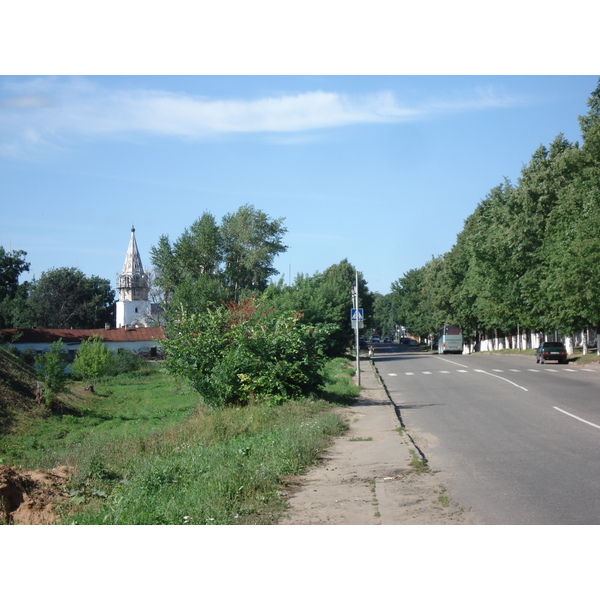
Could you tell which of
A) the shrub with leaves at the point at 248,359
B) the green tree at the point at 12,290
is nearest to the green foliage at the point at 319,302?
the shrub with leaves at the point at 248,359

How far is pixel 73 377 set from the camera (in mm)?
52656

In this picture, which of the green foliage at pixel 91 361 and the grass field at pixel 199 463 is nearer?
the grass field at pixel 199 463

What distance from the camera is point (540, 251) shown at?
172 ft

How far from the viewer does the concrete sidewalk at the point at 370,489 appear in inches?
312

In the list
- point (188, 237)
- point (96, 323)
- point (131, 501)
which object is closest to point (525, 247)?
point (188, 237)

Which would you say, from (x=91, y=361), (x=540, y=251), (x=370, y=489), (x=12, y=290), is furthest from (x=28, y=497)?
(x=12, y=290)

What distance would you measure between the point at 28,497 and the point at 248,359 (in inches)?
407

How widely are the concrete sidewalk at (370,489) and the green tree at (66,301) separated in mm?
91581

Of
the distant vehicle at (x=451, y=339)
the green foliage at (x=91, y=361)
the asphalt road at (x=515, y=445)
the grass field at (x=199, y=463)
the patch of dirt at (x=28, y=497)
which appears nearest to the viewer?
the grass field at (x=199, y=463)

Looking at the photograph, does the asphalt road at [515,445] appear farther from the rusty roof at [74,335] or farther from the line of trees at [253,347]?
the rusty roof at [74,335]

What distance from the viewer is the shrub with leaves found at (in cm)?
1967

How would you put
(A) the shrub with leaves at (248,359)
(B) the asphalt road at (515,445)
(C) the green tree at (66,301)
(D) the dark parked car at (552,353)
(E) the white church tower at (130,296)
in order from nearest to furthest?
(B) the asphalt road at (515,445), (A) the shrub with leaves at (248,359), (D) the dark parked car at (552,353), (C) the green tree at (66,301), (E) the white church tower at (130,296)

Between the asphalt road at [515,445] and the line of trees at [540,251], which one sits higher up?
the line of trees at [540,251]

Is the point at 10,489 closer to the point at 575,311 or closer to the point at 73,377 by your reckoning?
the point at 575,311
